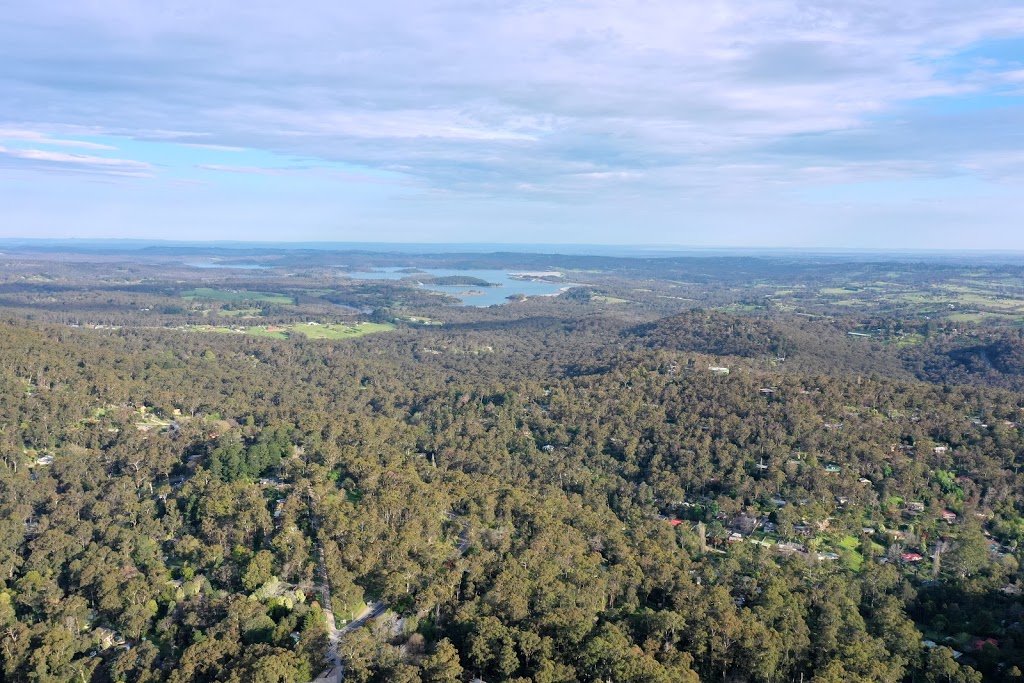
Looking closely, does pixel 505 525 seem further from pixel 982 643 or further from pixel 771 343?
pixel 771 343

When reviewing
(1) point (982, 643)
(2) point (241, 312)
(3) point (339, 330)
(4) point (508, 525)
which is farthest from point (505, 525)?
(2) point (241, 312)

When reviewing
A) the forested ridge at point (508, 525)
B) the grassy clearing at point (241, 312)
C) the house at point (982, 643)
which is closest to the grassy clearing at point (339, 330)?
the grassy clearing at point (241, 312)

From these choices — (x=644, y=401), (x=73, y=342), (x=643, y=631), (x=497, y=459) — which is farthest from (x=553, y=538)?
(x=73, y=342)

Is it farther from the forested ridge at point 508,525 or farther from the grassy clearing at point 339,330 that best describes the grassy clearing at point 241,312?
the forested ridge at point 508,525

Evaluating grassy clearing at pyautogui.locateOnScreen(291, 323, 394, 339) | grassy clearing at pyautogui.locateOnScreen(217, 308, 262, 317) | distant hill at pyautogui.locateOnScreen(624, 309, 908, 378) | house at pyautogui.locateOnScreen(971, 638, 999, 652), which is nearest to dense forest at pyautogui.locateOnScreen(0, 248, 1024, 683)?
house at pyautogui.locateOnScreen(971, 638, 999, 652)

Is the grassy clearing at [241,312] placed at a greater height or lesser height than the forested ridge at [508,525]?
greater

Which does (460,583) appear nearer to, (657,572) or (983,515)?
(657,572)

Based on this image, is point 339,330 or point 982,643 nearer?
point 982,643

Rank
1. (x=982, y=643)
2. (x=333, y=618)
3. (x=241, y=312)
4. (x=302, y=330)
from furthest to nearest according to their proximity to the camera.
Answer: (x=241, y=312) < (x=302, y=330) < (x=982, y=643) < (x=333, y=618)

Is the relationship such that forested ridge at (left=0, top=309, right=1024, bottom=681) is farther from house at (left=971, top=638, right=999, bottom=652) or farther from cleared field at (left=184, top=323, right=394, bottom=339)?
cleared field at (left=184, top=323, right=394, bottom=339)

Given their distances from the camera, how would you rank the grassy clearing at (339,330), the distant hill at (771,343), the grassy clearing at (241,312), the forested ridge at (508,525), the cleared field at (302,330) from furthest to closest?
the grassy clearing at (241,312)
the grassy clearing at (339,330)
the cleared field at (302,330)
the distant hill at (771,343)
the forested ridge at (508,525)

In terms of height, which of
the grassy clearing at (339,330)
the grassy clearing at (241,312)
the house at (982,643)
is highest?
the grassy clearing at (241,312)
